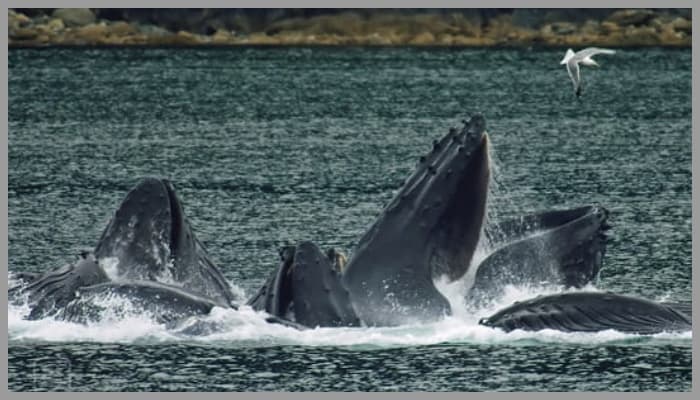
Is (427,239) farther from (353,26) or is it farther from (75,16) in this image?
(353,26)

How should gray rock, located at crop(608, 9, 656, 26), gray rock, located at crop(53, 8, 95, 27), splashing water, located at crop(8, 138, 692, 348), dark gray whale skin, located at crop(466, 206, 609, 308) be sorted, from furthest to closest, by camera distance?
gray rock, located at crop(53, 8, 95, 27) → gray rock, located at crop(608, 9, 656, 26) → dark gray whale skin, located at crop(466, 206, 609, 308) → splashing water, located at crop(8, 138, 692, 348)

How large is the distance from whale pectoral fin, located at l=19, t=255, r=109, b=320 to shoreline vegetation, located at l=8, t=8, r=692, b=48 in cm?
8784

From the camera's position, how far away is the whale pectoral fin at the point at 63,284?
29797 millimetres

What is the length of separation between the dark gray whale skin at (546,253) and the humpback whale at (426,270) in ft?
0.04

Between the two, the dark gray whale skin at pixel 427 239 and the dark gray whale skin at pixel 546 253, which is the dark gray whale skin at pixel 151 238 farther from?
the dark gray whale skin at pixel 546 253

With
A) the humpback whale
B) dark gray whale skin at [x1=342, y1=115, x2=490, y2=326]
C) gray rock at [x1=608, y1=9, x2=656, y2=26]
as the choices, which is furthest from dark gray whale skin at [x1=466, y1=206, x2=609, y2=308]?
gray rock at [x1=608, y1=9, x2=656, y2=26]

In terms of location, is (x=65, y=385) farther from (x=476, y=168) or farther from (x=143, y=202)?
(x=476, y=168)

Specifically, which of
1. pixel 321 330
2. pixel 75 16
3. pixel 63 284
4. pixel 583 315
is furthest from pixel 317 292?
pixel 75 16

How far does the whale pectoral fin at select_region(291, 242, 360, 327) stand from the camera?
1115 inches

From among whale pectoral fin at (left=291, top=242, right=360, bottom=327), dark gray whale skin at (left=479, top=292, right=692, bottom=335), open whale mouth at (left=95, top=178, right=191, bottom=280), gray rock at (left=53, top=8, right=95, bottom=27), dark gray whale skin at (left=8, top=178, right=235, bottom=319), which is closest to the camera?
whale pectoral fin at (left=291, top=242, right=360, bottom=327)

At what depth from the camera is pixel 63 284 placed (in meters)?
30.0

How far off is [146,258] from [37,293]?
144 centimetres

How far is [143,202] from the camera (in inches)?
1193

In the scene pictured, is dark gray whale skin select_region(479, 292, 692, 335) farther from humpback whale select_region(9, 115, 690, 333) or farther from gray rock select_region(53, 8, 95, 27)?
gray rock select_region(53, 8, 95, 27)
